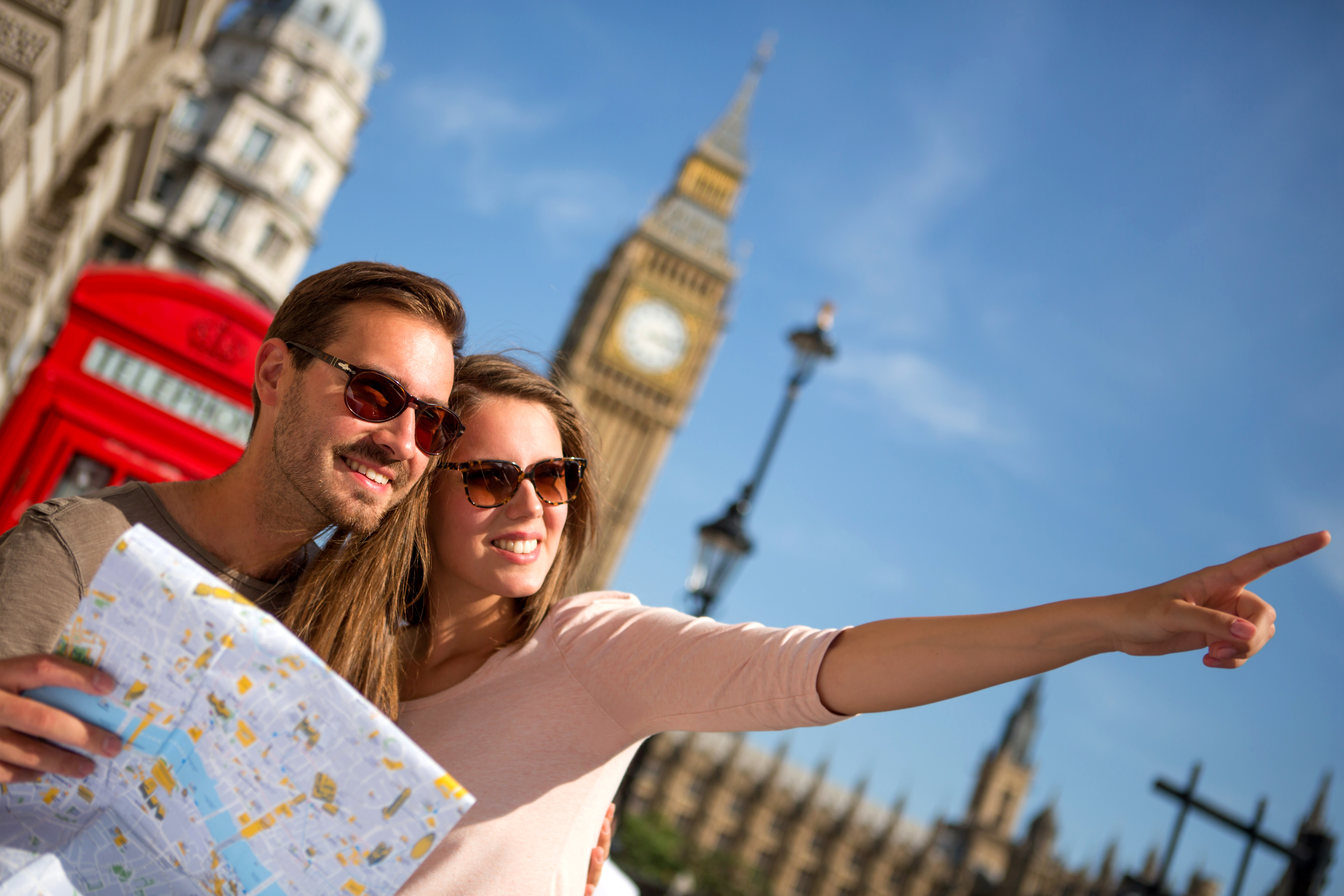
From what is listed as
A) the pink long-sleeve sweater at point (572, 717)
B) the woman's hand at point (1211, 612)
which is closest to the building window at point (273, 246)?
the pink long-sleeve sweater at point (572, 717)

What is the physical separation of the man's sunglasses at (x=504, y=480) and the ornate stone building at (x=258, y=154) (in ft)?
102

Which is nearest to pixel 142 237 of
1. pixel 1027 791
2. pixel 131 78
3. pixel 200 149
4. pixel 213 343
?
pixel 200 149

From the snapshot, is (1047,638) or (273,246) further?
(273,246)

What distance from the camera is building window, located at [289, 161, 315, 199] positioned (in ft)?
113

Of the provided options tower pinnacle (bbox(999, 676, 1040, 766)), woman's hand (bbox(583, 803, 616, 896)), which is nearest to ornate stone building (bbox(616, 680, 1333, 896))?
Answer: tower pinnacle (bbox(999, 676, 1040, 766))

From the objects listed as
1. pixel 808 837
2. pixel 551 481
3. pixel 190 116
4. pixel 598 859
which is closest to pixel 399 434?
pixel 551 481

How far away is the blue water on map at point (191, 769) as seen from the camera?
1.23 meters

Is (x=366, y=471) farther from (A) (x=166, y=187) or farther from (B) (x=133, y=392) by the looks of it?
(A) (x=166, y=187)

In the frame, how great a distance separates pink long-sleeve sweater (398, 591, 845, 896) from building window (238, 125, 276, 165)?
35.2 m

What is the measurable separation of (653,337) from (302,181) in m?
19.3

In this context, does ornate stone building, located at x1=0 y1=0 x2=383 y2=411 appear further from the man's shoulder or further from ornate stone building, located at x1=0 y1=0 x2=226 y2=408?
the man's shoulder

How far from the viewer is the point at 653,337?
50094 mm

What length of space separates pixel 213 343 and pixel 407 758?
6056 millimetres

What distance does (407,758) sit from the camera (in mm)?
1129
